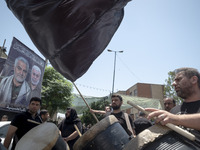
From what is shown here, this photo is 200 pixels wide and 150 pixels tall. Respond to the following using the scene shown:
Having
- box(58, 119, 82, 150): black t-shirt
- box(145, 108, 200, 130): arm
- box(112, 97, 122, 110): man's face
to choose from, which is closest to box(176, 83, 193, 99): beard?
box(145, 108, 200, 130): arm

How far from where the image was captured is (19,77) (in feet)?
31.6

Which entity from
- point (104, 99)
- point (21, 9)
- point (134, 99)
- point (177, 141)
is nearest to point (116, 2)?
point (21, 9)

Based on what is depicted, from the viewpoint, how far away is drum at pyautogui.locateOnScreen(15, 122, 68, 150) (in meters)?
2.28

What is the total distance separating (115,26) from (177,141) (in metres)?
1.54

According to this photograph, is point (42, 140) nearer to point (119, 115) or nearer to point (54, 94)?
point (119, 115)

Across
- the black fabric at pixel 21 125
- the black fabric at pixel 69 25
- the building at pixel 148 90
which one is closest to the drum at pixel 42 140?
the black fabric at pixel 21 125

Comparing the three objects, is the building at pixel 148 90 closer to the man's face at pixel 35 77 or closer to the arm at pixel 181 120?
the man's face at pixel 35 77

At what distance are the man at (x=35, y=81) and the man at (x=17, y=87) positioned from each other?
518mm

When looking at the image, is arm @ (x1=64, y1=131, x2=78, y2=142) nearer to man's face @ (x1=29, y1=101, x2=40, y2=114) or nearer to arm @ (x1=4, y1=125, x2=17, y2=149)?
Answer: man's face @ (x1=29, y1=101, x2=40, y2=114)

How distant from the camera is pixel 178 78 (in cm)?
185

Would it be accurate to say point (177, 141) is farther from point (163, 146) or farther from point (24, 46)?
point (24, 46)

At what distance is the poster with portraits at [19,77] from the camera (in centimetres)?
847

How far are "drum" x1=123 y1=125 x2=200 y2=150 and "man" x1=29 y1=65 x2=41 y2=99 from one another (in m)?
10.9

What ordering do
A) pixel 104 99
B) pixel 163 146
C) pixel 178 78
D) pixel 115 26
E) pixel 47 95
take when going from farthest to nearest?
pixel 47 95, pixel 104 99, pixel 115 26, pixel 178 78, pixel 163 146
